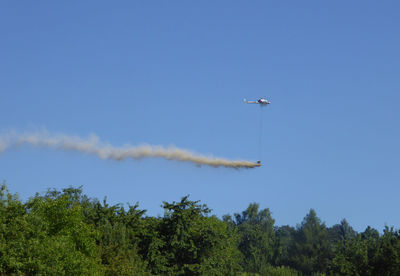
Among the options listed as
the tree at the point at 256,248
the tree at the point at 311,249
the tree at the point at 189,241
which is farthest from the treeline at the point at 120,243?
the tree at the point at 256,248

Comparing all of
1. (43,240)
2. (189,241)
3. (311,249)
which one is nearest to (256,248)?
(311,249)

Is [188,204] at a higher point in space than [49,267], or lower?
higher

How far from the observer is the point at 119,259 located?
57.0 m

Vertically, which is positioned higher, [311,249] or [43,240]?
[311,249]

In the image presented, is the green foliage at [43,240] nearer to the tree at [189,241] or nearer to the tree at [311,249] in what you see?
the tree at [189,241]

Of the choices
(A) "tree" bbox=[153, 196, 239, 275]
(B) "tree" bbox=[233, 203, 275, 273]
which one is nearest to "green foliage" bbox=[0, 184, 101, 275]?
(A) "tree" bbox=[153, 196, 239, 275]

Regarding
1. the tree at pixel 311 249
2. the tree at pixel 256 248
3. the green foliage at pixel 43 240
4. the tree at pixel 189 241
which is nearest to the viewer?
the green foliage at pixel 43 240

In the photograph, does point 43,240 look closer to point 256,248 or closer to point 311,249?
point 311,249

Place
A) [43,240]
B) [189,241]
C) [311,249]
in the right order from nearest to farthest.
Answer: [43,240] → [189,241] → [311,249]

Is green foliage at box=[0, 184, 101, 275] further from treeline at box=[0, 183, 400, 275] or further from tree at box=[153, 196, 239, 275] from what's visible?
tree at box=[153, 196, 239, 275]

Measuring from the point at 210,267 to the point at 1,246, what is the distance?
29.5m

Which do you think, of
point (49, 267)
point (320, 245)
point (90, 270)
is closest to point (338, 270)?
point (90, 270)

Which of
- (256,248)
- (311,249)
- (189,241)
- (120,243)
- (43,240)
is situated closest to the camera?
(43,240)

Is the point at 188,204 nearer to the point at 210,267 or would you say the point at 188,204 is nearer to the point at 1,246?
the point at 210,267
